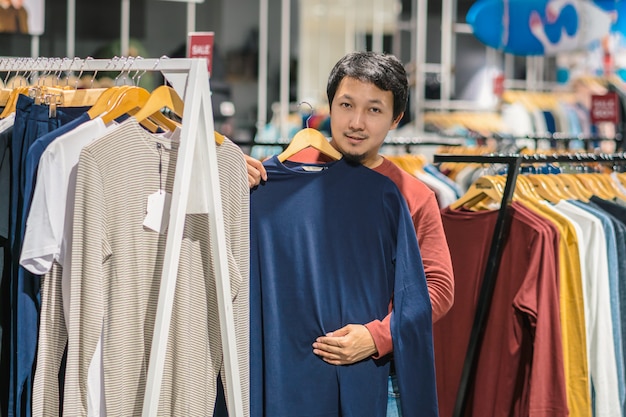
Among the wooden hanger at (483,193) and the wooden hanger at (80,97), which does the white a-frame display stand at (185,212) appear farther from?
the wooden hanger at (483,193)

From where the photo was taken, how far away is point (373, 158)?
2443mm

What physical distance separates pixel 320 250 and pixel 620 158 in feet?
4.94

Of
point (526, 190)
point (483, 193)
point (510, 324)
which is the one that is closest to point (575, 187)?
point (526, 190)

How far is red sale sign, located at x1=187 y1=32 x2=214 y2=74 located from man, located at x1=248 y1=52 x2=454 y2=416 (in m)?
1.25

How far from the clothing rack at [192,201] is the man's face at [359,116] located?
1.26 ft

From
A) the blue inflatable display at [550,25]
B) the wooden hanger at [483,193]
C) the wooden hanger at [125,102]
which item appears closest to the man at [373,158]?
the wooden hanger at [125,102]

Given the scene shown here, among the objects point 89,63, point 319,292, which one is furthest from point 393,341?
point 89,63

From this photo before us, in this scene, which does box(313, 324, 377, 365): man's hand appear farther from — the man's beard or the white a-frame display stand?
the man's beard

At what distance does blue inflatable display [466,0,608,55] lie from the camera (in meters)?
6.17

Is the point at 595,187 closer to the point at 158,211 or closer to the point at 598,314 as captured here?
the point at 598,314

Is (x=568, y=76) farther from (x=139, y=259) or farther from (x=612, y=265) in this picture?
(x=139, y=259)

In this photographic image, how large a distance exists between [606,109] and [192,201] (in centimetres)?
388

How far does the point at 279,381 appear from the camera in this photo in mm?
2285

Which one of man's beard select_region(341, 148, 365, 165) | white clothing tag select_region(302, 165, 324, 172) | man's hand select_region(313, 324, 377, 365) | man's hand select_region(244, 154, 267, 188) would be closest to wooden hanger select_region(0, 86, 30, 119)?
man's hand select_region(244, 154, 267, 188)
